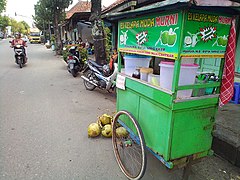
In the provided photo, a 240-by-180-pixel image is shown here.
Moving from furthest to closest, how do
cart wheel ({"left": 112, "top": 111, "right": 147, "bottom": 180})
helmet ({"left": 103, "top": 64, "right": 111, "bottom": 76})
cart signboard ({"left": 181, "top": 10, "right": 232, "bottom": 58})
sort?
helmet ({"left": 103, "top": 64, "right": 111, "bottom": 76}) < cart wheel ({"left": 112, "top": 111, "right": 147, "bottom": 180}) < cart signboard ({"left": 181, "top": 10, "right": 232, "bottom": 58})

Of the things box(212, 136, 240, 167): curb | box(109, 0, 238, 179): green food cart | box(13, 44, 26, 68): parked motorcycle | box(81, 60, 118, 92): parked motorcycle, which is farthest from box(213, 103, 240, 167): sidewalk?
box(13, 44, 26, 68): parked motorcycle

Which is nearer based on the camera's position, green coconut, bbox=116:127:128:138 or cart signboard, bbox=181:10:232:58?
cart signboard, bbox=181:10:232:58

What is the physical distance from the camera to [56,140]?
3152mm

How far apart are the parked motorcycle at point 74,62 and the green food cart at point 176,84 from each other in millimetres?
5782

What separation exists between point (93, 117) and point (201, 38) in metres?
2.96

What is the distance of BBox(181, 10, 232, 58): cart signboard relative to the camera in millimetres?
1535

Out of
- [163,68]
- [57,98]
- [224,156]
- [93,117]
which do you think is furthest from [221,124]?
[57,98]

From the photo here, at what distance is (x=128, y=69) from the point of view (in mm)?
2490

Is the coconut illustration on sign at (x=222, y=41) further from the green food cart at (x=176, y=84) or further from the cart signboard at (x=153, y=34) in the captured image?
the cart signboard at (x=153, y=34)

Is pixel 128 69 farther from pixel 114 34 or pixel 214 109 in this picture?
pixel 114 34

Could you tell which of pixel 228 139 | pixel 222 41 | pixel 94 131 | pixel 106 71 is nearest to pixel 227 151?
pixel 228 139

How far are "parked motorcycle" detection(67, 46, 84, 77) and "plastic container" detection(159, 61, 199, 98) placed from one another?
250 inches

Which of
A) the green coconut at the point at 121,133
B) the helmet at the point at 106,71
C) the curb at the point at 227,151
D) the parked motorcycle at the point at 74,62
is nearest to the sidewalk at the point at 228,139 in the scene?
the curb at the point at 227,151

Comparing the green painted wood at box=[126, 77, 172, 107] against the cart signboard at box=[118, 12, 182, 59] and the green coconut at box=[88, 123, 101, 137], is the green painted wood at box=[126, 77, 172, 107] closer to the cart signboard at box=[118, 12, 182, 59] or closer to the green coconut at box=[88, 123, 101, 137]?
the cart signboard at box=[118, 12, 182, 59]
